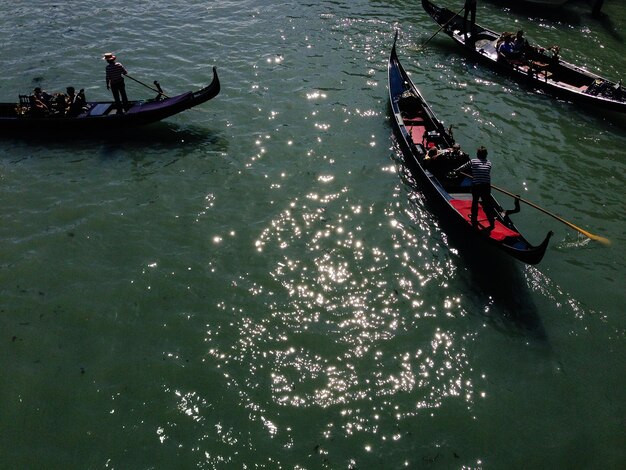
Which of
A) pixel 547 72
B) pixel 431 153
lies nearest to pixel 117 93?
pixel 431 153

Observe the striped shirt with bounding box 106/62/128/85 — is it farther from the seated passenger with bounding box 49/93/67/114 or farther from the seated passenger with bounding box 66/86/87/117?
the seated passenger with bounding box 49/93/67/114

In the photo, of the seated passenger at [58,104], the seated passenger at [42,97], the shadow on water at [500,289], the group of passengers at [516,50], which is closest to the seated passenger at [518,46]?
the group of passengers at [516,50]

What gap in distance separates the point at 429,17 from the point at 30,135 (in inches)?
640

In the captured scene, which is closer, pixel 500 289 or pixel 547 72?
pixel 500 289

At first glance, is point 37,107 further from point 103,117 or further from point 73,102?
point 103,117

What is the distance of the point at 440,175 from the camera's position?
1086cm

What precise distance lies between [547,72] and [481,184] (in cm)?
873

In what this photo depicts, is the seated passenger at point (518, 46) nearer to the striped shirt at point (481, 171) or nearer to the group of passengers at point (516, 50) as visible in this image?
the group of passengers at point (516, 50)

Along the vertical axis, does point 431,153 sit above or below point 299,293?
above

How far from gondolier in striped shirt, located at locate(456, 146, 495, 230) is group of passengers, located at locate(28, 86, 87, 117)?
10382mm

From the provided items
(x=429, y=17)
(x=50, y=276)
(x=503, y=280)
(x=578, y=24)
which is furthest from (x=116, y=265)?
(x=578, y=24)

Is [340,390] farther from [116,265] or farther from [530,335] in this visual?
[116,265]

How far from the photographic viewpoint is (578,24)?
19750 mm

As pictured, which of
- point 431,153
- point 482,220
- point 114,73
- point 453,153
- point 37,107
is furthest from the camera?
point 37,107
